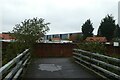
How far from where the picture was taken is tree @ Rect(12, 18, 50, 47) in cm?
2498

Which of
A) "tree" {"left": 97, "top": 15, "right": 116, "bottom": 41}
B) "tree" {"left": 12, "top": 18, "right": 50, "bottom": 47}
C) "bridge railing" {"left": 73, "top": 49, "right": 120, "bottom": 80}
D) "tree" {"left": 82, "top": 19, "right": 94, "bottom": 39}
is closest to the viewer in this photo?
"bridge railing" {"left": 73, "top": 49, "right": 120, "bottom": 80}

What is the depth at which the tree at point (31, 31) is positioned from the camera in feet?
82.0

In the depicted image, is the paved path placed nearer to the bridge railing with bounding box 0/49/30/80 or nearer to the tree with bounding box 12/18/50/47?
the bridge railing with bounding box 0/49/30/80

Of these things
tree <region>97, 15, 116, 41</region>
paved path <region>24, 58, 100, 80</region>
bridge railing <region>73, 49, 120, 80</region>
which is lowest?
paved path <region>24, 58, 100, 80</region>

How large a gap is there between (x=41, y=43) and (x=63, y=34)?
5982cm

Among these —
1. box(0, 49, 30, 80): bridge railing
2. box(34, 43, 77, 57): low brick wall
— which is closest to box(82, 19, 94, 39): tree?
box(34, 43, 77, 57): low brick wall

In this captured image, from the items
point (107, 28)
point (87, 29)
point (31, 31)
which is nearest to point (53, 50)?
point (31, 31)

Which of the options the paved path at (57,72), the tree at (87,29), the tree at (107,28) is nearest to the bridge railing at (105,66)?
the paved path at (57,72)

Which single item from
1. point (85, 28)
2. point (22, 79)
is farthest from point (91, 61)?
point (85, 28)

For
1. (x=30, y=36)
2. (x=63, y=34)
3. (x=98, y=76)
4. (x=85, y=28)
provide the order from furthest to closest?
(x=63, y=34) < (x=85, y=28) < (x=30, y=36) < (x=98, y=76)

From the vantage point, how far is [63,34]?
86812mm

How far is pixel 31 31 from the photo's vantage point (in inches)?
1004

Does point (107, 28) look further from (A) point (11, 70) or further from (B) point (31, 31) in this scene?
(A) point (11, 70)

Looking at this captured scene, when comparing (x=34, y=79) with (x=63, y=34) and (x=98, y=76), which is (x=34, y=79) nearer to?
(x=98, y=76)
